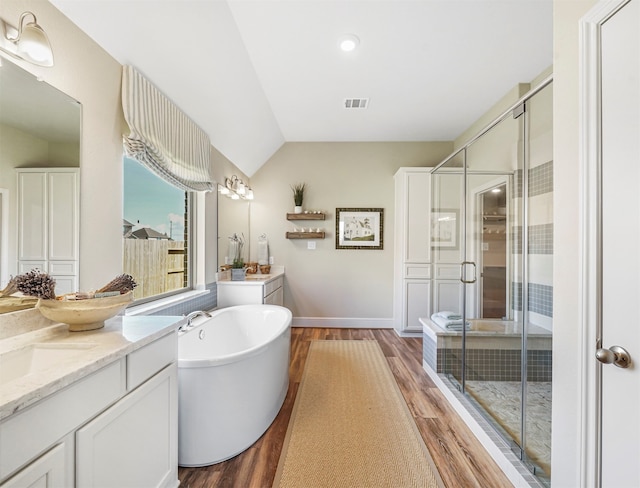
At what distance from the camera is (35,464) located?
687 millimetres

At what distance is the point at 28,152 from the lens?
113 centimetres

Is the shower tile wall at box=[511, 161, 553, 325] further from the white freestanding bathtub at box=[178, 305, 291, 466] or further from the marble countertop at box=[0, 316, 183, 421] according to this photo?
the marble countertop at box=[0, 316, 183, 421]

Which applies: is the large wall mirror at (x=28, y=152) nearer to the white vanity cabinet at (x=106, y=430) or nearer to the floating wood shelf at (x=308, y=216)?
the white vanity cabinet at (x=106, y=430)

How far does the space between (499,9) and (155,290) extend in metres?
3.35

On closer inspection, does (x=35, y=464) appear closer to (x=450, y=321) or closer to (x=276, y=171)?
(x=450, y=321)

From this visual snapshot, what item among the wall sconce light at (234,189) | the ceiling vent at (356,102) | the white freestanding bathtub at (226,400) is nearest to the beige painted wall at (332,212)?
the wall sconce light at (234,189)

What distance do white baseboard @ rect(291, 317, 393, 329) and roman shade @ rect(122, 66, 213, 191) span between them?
2.48 meters

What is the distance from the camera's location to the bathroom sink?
898 mm
